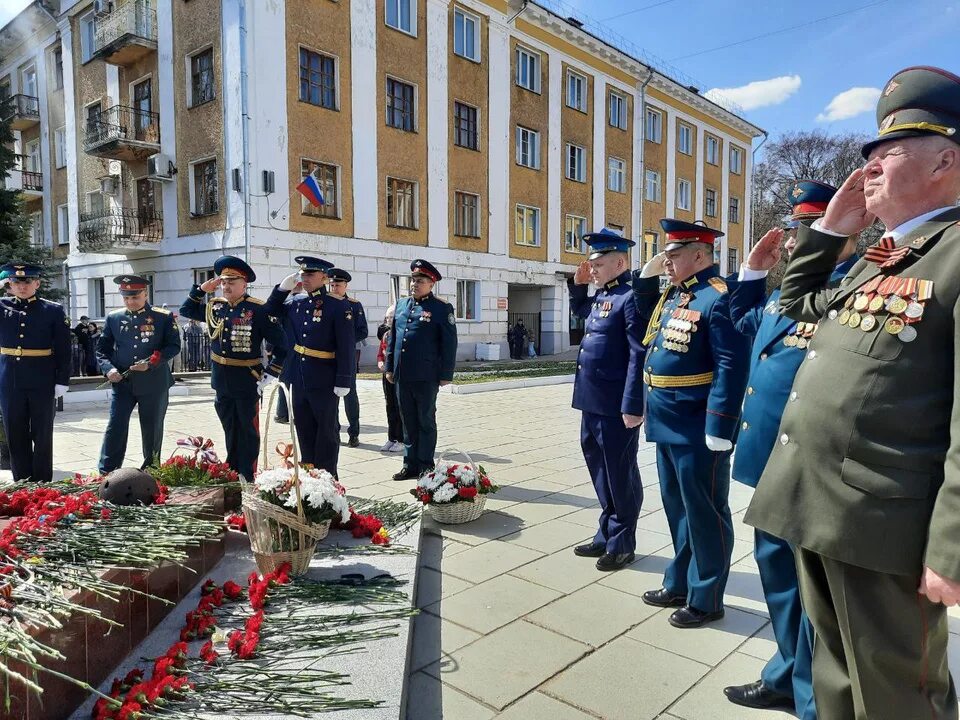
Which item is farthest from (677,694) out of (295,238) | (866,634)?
(295,238)

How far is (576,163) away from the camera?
28016 millimetres

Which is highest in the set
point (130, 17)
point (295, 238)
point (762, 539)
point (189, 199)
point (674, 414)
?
point (130, 17)

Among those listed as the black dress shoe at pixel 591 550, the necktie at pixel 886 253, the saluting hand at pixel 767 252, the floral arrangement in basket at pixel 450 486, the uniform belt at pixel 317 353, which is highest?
the saluting hand at pixel 767 252

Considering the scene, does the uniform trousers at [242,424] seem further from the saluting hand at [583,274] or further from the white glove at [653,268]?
the white glove at [653,268]

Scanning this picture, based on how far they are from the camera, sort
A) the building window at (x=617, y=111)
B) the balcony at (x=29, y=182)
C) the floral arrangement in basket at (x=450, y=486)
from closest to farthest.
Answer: the floral arrangement in basket at (x=450, y=486) → the balcony at (x=29, y=182) → the building window at (x=617, y=111)

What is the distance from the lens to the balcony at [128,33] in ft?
65.2

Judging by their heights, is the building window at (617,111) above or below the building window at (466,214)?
above

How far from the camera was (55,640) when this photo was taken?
238 cm

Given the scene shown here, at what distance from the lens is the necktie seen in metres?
1.82

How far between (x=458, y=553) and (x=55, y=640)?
2.60 m

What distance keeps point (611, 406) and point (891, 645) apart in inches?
109

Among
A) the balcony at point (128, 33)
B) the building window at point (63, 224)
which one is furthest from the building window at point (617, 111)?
the building window at point (63, 224)

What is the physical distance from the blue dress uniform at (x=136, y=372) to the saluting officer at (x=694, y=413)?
466cm

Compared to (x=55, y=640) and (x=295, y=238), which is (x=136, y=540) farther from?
(x=295, y=238)
